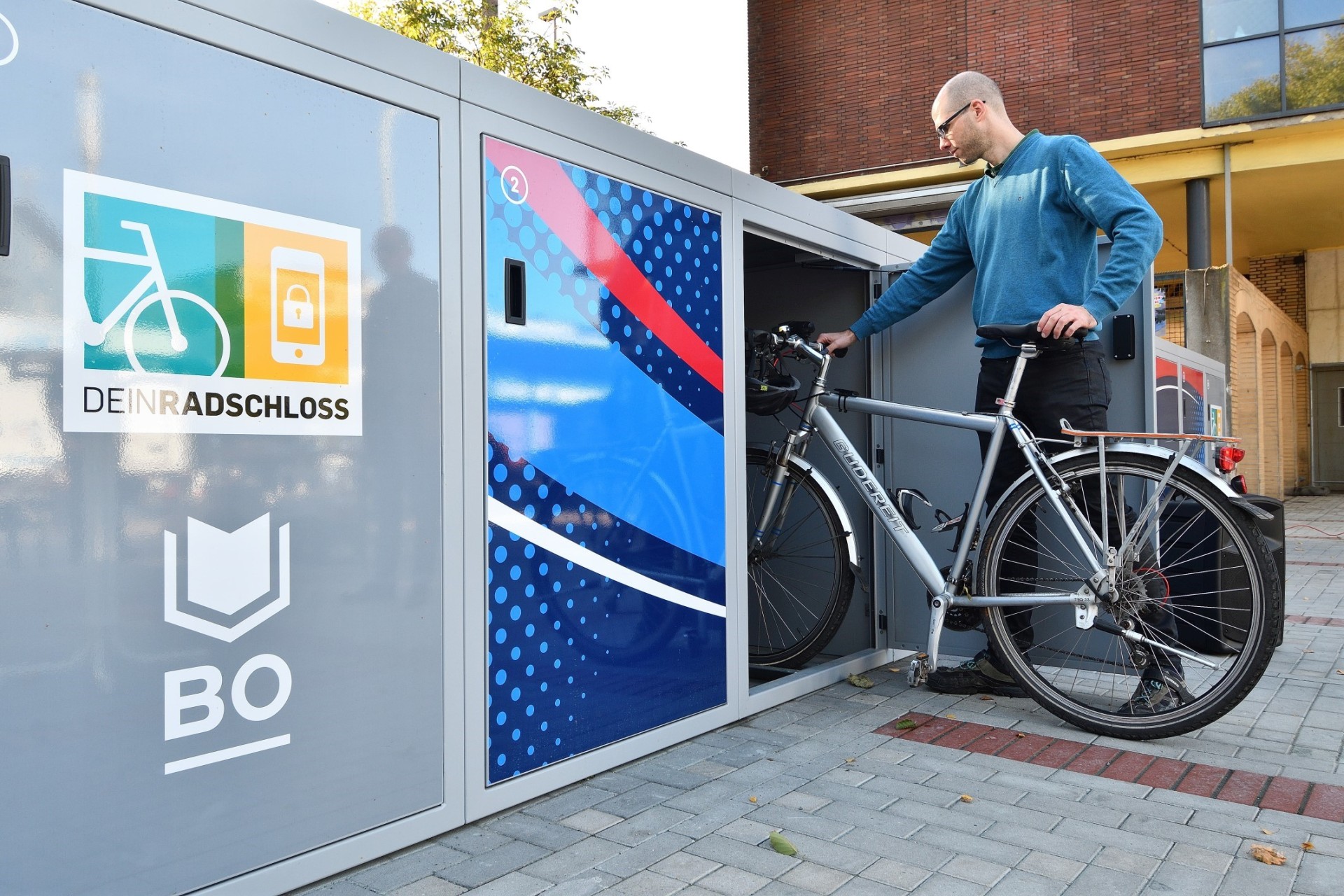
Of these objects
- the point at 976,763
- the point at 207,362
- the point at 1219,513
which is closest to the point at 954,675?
the point at 976,763

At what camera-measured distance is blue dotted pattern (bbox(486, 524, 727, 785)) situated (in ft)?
9.47

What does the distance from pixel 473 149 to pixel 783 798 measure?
2.10m

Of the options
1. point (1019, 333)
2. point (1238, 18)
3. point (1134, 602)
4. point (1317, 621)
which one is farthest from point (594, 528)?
point (1238, 18)

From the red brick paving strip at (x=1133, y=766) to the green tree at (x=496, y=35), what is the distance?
1108 cm

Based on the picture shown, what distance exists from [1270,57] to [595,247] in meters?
16.2

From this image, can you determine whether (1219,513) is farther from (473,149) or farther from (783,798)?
(473,149)

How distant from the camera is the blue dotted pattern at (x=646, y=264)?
3.02 meters

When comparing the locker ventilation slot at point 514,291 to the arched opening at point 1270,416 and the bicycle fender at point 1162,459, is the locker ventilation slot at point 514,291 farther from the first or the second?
the arched opening at point 1270,416

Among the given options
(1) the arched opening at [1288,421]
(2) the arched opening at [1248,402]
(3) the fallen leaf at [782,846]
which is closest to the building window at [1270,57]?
(2) the arched opening at [1248,402]

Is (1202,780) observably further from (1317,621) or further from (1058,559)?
(1317,621)

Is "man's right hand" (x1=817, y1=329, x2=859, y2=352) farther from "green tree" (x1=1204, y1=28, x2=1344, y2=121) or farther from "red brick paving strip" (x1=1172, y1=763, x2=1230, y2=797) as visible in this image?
"green tree" (x1=1204, y1=28, x2=1344, y2=121)

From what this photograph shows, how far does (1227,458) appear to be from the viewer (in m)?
5.70

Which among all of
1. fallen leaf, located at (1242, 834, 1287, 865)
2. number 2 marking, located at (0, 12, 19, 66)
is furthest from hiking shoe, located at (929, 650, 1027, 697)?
number 2 marking, located at (0, 12, 19, 66)

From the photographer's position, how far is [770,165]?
19938 millimetres
